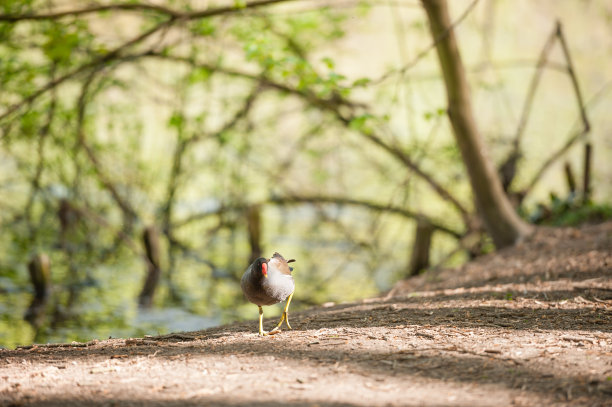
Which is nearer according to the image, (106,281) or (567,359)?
(567,359)

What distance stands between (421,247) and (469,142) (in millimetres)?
2371

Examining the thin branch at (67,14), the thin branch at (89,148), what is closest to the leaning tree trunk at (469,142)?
the thin branch at (67,14)

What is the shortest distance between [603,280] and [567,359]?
2695 millimetres

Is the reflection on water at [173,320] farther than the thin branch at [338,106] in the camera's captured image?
No

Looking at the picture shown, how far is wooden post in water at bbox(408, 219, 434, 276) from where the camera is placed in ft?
30.4

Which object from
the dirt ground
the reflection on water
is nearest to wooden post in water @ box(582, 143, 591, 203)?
the dirt ground

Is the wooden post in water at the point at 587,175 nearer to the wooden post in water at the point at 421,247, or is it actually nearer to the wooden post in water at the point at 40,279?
the wooden post in water at the point at 421,247

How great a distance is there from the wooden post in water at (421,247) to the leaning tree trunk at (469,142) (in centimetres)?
123

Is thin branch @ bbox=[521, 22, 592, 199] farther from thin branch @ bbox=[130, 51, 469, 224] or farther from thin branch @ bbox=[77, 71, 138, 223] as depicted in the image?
thin branch @ bbox=[77, 71, 138, 223]

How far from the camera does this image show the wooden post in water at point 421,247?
364 inches

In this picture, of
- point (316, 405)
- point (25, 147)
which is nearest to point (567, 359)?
point (316, 405)

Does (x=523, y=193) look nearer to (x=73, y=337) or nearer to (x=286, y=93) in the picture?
(x=286, y=93)

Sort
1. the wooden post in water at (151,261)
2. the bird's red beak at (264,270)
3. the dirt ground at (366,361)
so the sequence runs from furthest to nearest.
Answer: the wooden post in water at (151,261) < the bird's red beak at (264,270) < the dirt ground at (366,361)

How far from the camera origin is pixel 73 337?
21.7ft
